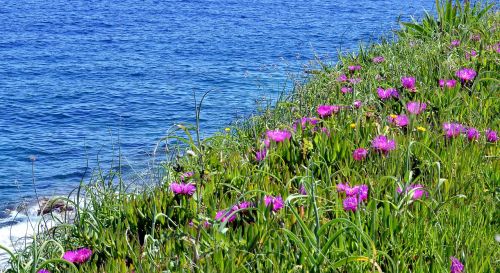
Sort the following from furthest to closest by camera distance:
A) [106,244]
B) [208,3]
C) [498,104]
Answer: [208,3] → [498,104] → [106,244]

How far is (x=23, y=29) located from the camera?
611 inches

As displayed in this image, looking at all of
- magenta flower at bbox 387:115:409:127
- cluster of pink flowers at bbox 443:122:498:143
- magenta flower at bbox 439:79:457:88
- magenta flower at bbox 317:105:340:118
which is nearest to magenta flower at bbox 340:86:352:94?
magenta flower at bbox 439:79:457:88

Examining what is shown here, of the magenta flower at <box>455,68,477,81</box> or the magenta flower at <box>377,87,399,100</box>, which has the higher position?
the magenta flower at <box>455,68,477,81</box>

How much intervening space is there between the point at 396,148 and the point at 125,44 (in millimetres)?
11418

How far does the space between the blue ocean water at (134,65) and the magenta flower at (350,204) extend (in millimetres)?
2709

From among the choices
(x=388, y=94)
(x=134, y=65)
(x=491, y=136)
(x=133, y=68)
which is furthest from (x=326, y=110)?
(x=134, y=65)

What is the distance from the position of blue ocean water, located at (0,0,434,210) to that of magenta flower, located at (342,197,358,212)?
8.89 ft

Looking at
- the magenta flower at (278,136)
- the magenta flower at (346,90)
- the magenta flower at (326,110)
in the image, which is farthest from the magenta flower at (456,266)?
the magenta flower at (346,90)

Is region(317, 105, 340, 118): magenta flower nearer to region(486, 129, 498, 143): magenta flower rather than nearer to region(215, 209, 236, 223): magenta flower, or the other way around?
region(486, 129, 498, 143): magenta flower

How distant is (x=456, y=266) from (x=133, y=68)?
420 inches

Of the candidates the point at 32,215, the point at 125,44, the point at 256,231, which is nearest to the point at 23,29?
the point at 125,44

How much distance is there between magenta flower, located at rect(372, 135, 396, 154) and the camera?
11.3ft

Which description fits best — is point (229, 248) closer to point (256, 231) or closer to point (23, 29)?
point (256, 231)

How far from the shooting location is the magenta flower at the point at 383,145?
345 cm
